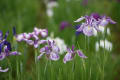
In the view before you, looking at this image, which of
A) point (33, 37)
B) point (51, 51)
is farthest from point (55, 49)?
point (33, 37)

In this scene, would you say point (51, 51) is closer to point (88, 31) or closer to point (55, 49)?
point (55, 49)

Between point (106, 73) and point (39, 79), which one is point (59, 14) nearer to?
point (106, 73)

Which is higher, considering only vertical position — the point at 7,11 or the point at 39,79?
the point at 7,11

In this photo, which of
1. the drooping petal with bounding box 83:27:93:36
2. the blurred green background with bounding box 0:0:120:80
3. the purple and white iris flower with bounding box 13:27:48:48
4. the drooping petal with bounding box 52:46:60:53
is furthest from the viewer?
the blurred green background with bounding box 0:0:120:80

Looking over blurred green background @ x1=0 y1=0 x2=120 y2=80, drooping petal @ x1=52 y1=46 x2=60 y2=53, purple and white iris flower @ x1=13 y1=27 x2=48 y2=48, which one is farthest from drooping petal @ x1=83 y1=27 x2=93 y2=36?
blurred green background @ x1=0 y1=0 x2=120 y2=80

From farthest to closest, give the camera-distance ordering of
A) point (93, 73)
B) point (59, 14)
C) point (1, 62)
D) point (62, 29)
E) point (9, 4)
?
1. point (9, 4)
2. point (59, 14)
3. point (62, 29)
4. point (1, 62)
5. point (93, 73)

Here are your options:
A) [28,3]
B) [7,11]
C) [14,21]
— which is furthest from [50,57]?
[28,3]

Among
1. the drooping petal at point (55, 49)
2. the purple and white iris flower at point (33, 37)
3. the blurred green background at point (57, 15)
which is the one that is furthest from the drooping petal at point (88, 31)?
the blurred green background at point (57, 15)

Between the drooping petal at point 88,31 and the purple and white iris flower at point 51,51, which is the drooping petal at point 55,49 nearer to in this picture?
the purple and white iris flower at point 51,51

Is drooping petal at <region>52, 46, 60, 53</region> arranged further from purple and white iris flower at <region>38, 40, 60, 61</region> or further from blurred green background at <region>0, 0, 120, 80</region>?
blurred green background at <region>0, 0, 120, 80</region>

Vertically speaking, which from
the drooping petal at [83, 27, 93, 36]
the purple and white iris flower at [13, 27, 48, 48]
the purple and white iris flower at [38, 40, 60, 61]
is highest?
the drooping petal at [83, 27, 93, 36]

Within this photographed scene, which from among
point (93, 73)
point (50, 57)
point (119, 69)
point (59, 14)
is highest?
point (59, 14)
